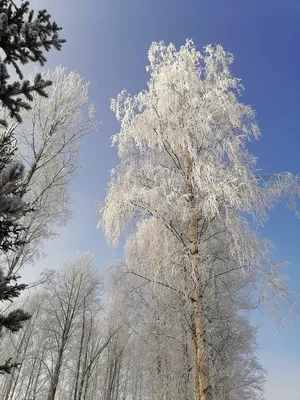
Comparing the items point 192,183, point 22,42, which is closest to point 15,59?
point 22,42

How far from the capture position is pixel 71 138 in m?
7.98

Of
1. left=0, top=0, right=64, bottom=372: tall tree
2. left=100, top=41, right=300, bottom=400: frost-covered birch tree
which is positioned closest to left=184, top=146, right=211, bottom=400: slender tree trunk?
left=100, top=41, right=300, bottom=400: frost-covered birch tree

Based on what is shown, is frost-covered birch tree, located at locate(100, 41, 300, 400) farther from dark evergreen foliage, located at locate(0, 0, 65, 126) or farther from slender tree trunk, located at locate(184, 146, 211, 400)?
dark evergreen foliage, located at locate(0, 0, 65, 126)

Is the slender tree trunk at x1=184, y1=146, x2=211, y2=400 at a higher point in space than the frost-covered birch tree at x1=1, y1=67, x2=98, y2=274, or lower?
lower

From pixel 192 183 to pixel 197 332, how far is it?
2.86m

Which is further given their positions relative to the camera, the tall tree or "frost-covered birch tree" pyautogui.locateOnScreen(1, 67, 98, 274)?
"frost-covered birch tree" pyautogui.locateOnScreen(1, 67, 98, 274)

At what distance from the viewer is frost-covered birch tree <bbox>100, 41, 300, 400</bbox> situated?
5.31 m

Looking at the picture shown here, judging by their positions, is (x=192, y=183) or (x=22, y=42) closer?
(x=22, y=42)

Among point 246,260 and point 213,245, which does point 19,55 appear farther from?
point 213,245

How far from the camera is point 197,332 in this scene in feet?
16.6

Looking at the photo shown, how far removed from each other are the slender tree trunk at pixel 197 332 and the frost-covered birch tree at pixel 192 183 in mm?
16

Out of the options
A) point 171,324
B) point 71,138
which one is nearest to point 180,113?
point 71,138

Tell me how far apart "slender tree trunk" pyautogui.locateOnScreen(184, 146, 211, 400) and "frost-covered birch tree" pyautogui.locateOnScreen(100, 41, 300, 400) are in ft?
0.05

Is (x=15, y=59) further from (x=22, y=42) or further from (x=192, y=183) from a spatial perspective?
(x=192, y=183)
